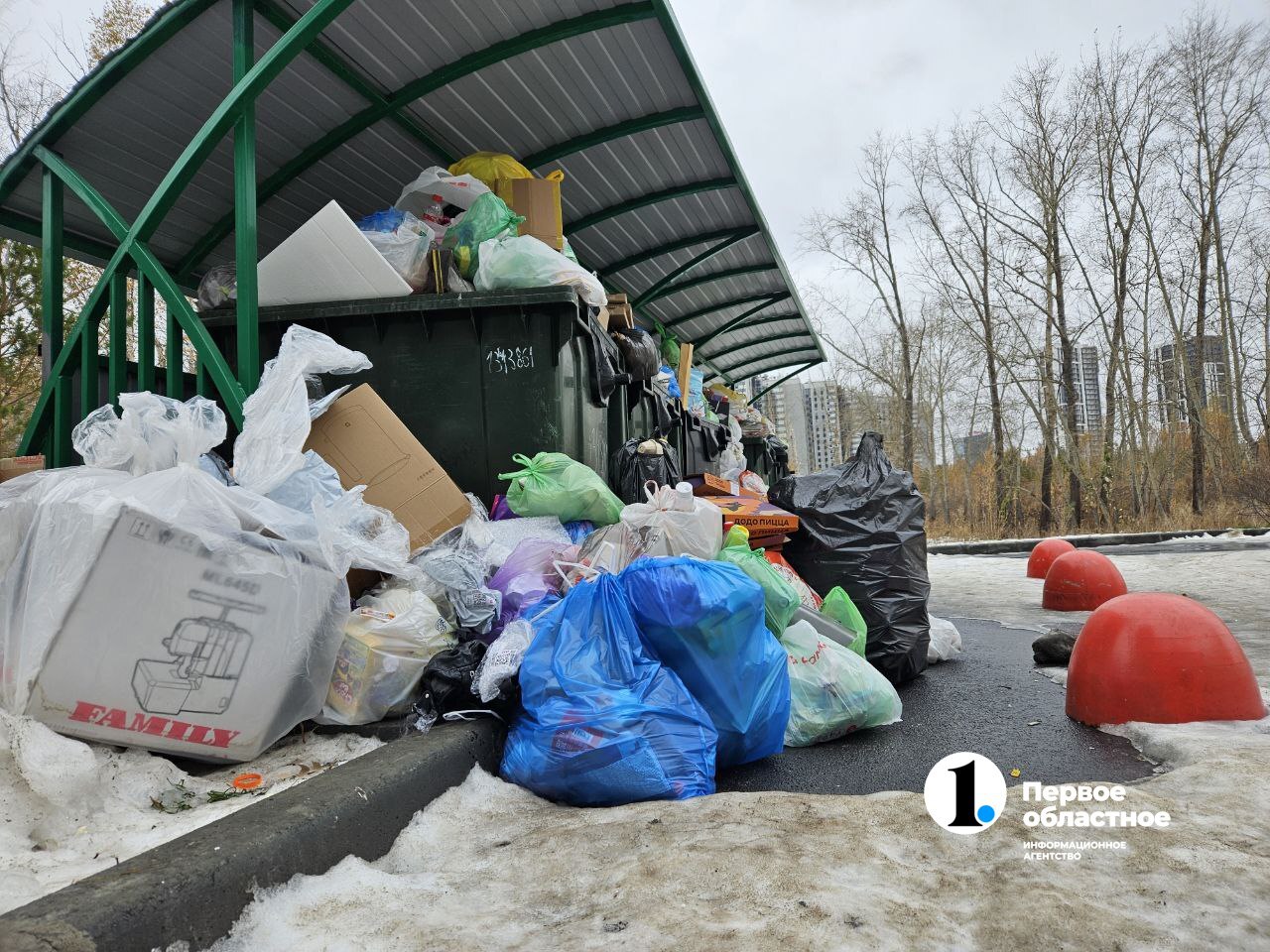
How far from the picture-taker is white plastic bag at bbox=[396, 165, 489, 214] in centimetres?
421

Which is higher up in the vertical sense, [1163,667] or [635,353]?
[635,353]

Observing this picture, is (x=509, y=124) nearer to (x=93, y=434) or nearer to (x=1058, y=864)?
(x=93, y=434)

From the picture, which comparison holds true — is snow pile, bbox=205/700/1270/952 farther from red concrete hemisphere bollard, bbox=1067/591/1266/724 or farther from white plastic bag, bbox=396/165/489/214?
white plastic bag, bbox=396/165/489/214

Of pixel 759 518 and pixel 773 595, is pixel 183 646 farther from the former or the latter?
pixel 759 518

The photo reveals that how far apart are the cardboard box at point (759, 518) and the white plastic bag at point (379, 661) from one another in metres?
1.61

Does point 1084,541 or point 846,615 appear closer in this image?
point 846,615

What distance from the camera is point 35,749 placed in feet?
5.36

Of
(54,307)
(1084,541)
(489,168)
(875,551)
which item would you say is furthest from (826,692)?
(1084,541)

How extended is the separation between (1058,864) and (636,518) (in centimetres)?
198

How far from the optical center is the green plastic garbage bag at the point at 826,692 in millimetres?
2705

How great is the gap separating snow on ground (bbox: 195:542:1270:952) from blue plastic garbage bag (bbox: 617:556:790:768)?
1.42 ft

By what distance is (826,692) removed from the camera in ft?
9.05

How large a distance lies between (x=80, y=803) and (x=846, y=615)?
2705 millimetres

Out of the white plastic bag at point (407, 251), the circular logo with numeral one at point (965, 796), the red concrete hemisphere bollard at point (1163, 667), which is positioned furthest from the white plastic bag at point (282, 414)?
the red concrete hemisphere bollard at point (1163, 667)
